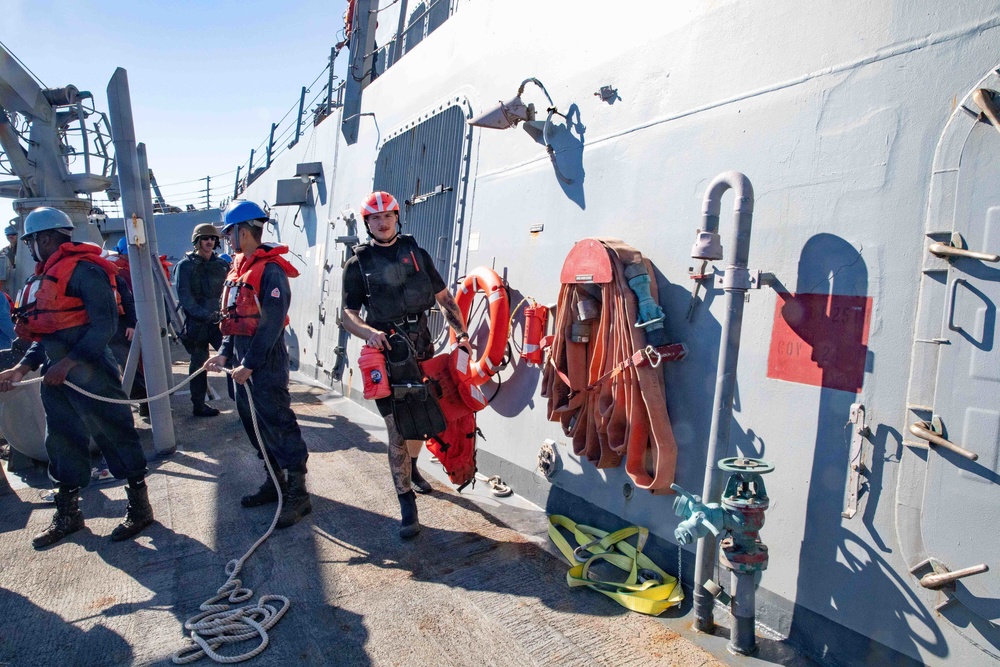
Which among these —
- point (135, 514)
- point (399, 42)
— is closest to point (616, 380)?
point (135, 514)

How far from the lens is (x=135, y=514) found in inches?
142

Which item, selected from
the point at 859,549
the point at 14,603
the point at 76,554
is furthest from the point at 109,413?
the point at 859,549

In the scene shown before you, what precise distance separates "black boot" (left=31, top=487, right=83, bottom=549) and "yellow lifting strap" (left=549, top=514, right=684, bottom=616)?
279 cm

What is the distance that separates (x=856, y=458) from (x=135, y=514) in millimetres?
3755

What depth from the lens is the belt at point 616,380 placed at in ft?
9.36

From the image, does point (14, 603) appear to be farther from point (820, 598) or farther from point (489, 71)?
point (489, 71)

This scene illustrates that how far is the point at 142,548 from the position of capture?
135 inches

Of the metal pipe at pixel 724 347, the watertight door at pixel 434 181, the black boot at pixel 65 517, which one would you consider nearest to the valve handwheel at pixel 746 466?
the metal pipe at pixel 724 347

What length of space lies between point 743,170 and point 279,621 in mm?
2823

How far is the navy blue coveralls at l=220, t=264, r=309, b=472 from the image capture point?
3547 mm

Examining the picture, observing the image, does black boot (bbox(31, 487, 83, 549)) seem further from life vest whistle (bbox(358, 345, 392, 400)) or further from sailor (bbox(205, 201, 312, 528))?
life vest whistle (bbox(358, 345, 392, 400))

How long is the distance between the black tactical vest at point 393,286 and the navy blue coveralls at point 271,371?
502 millimetres

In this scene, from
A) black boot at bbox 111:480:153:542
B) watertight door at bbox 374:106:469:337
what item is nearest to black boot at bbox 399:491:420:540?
black boot at bbox 111:480:153:542

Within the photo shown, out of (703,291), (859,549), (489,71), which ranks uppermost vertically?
(489,71)
